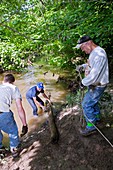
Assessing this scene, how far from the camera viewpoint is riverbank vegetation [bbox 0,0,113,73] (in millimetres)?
5594

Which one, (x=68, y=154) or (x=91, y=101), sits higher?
(x=91, y=101)

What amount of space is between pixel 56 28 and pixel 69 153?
3978 millimetres

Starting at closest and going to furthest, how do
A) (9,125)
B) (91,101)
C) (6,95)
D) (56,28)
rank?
(91,101) → (6,95) → (9,125) → (56,28)

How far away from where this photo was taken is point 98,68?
365 centimetres

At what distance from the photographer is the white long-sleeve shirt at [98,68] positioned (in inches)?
144

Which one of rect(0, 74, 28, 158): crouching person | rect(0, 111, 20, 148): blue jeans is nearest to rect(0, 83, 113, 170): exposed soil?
rect(0, 111, 20, 148): blue jeans

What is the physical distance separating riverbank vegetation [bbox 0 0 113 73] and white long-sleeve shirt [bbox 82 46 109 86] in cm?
122

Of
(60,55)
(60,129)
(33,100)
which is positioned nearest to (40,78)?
(60,55)

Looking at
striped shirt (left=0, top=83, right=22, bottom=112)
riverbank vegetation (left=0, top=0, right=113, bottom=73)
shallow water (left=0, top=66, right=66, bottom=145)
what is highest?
riverbank vegetation (left=0, top=0, right=113, bottom=73)

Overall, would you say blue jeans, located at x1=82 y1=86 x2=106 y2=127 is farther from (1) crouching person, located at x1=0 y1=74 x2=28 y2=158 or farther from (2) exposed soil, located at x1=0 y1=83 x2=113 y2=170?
(1) crouching person, located at x1=0 y1=74 x2=28 y2=158

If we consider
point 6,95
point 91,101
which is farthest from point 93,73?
point 6,95

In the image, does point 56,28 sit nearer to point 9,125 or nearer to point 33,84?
point 9,125

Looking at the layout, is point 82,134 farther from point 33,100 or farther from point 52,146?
point 33,100

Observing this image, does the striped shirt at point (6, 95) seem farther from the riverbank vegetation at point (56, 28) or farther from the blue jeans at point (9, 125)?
the riverbank vegetation at point (56, 28)
